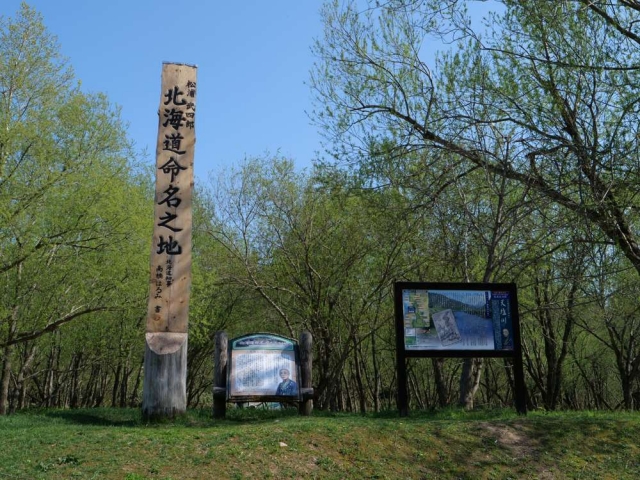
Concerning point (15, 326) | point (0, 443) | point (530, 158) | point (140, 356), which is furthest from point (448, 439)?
point (140, 356)

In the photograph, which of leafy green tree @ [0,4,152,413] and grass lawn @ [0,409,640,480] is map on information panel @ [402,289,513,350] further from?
leafy green tree @ [0,4,152,413]

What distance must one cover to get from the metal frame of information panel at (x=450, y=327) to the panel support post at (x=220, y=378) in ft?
9.68

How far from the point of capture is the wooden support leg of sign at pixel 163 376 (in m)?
10.6

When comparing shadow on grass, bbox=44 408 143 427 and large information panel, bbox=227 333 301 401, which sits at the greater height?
large information panel, bbox=227 333 301 401

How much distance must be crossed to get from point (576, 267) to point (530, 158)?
4897 mm

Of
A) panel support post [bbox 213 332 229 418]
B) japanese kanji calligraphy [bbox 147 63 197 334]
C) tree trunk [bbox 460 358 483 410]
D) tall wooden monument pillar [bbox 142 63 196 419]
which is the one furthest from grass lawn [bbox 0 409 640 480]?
tree trunk [bbox 460 358 483 410]

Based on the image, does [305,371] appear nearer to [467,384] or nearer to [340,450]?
[340,450]

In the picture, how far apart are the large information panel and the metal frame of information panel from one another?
186 cm

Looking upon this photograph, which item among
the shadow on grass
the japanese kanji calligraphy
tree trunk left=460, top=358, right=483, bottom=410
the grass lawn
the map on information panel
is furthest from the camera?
tree trunk left=460, top=358, right=483, bottom=410

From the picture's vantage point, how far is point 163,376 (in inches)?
423

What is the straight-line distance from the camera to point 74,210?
15.5 meters

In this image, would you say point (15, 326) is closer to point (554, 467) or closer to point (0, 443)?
point (0, 443)

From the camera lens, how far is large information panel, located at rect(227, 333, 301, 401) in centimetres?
1107

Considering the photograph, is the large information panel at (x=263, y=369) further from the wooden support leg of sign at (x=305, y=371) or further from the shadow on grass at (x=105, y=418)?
the shadow on grass at (x=105, y=418)
